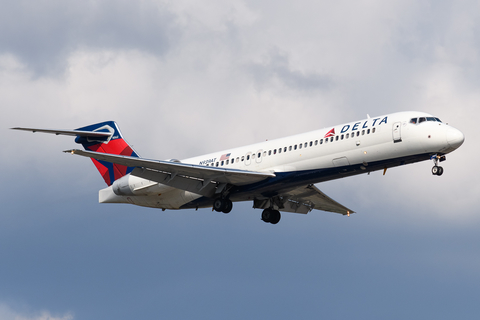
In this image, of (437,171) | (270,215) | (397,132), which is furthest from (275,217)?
(437,171)

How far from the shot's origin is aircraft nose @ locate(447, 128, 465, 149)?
88.3 feet

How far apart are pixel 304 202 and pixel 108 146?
12.0 metres

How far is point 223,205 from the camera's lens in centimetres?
3186

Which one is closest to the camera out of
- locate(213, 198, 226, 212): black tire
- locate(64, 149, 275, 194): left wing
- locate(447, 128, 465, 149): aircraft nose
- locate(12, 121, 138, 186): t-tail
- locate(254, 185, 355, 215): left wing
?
locate(447, 128, 465, 149): aircraft nose

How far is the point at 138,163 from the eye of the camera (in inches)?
1175

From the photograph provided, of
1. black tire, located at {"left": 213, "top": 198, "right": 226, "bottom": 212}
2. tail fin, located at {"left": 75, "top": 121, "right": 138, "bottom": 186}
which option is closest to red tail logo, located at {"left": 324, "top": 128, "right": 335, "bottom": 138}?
black tire, located at {"left": 213, "top": 198, "right": 226, "bottom": 212}

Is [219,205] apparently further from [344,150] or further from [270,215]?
[344,150]

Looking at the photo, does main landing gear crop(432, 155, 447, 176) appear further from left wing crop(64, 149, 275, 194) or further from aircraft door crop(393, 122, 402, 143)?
left wing crop(64, 149, 275, 194)

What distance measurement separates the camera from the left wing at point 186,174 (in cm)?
A: 2980

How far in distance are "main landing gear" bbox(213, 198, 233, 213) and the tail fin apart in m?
6.89

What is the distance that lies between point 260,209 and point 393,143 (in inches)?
408

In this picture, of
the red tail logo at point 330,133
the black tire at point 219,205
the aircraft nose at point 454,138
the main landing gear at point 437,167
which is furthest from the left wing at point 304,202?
the aircraft nose at point 454,138

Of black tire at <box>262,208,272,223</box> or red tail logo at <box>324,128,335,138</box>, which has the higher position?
red tail logo at <box>324,128,335,138</box>

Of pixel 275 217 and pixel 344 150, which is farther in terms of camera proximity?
pixel 275 217
